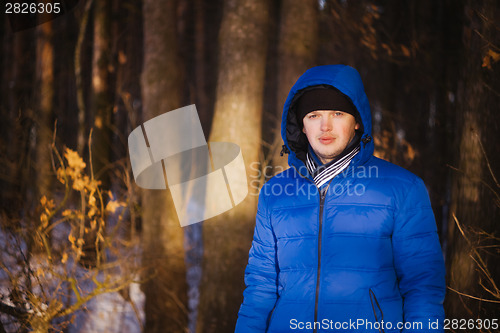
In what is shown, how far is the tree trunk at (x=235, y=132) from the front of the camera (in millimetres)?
4867

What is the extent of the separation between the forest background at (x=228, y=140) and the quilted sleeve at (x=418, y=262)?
165 centimetres

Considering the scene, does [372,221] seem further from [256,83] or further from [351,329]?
[256,83]

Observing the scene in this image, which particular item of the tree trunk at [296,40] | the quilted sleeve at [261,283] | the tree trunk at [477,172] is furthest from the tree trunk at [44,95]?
the tree trunk at [477,172]

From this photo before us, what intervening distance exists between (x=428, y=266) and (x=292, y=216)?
2.45ft

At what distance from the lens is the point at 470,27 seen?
4055 millimetres

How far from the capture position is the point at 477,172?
156 inches

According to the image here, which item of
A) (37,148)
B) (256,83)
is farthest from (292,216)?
(37,148)

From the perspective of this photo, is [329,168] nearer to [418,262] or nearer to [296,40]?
[418,262]

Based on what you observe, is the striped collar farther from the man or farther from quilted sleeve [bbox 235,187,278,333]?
quilted sleeve [bbox 235,187,278,333]

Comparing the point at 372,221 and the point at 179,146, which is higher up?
the point at 179,146

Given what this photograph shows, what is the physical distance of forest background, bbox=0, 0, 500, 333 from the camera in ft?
13.1

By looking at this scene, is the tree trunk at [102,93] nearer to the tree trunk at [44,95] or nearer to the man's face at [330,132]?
the tree trunk at [44,95]

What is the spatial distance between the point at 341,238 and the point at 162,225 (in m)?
3.89

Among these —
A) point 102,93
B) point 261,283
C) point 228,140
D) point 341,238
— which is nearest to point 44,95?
point 102,93
